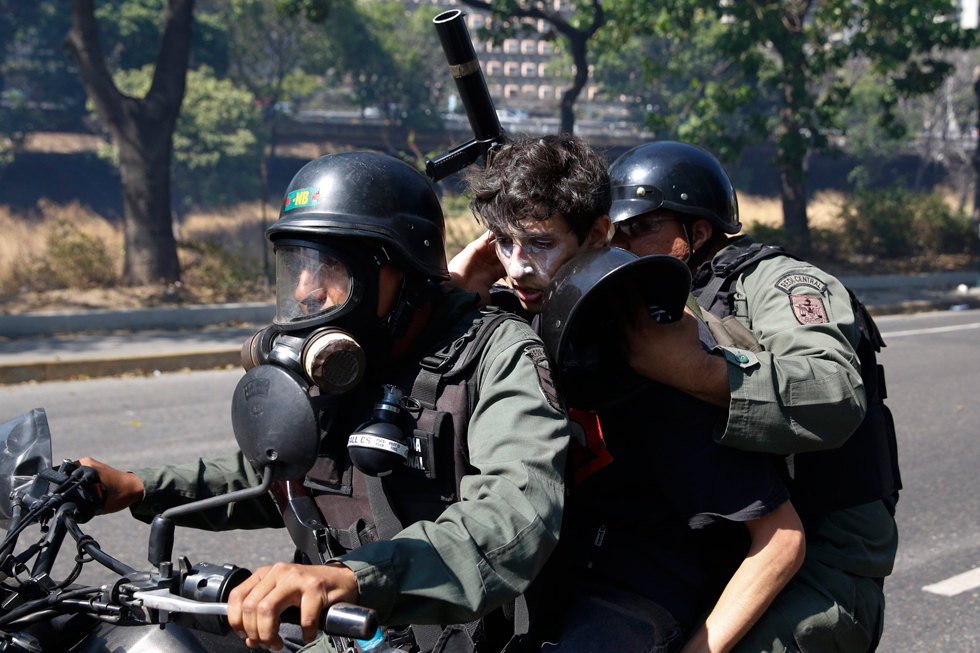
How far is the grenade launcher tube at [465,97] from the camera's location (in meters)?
2.31

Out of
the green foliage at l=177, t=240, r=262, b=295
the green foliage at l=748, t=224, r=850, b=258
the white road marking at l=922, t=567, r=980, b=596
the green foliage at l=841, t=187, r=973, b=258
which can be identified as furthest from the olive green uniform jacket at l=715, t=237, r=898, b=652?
the green foliage at l=841, t=187, r=973, b=258

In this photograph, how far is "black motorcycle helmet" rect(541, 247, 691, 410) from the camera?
159 centimetres

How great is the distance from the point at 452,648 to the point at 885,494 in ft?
3.61

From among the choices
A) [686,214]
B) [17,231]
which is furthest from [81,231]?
[686,214]

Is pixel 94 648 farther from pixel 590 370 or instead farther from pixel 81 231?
pixel 81 231

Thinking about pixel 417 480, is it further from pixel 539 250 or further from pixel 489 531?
pixel 539 250

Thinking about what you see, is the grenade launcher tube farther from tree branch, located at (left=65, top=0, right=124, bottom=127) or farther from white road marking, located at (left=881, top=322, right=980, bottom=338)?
tree branch, located at (left=65, top=0, right=124, bottom=127)

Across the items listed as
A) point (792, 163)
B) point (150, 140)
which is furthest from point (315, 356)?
point (792, 163)

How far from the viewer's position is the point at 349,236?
1853mm

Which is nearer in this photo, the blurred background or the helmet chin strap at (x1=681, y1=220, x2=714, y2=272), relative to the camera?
the helmet chin strap at (x1=681, y1=220, x2=714, y2=272)

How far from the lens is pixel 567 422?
163 cm

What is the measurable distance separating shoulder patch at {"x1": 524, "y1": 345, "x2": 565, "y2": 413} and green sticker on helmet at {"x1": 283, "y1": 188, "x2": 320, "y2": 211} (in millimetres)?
585

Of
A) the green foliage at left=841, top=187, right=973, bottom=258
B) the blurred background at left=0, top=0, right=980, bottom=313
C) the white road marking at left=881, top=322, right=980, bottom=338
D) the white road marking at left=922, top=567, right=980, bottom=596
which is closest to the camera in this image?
the white road marking at left=922, top=567, right=980, bottom=596

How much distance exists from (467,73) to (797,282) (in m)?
1.04
